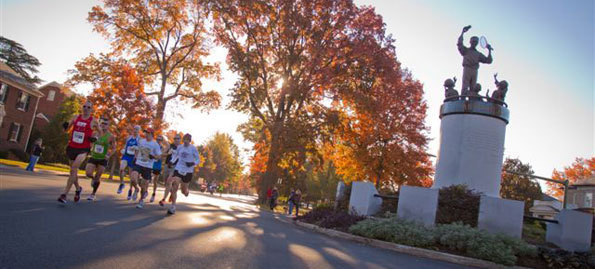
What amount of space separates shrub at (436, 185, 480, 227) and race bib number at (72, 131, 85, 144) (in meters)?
9.69

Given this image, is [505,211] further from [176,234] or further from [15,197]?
[15,197]

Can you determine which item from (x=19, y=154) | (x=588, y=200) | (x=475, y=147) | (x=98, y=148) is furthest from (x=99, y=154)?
(x=588, y=200)

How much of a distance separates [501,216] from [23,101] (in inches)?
1569

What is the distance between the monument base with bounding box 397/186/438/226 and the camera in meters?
12.1

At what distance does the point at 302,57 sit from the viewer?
2517 cm

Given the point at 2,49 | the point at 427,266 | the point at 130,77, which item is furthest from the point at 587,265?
the point at 2,49

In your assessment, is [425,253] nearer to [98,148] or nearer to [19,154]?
[98,148]

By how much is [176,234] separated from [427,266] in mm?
4437

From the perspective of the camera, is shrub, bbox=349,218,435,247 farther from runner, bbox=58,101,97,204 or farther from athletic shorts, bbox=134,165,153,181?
runner, bbox=58,101,97,204

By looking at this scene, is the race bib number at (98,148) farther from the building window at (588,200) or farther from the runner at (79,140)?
the building window at (588,200)

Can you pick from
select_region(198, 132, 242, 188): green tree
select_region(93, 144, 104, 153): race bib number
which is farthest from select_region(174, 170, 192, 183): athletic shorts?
select_region(198, 132, 242, 188): green tree

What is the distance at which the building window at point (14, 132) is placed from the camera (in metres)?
35.9

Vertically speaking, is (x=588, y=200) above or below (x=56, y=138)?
above

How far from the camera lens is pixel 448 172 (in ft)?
48.4
